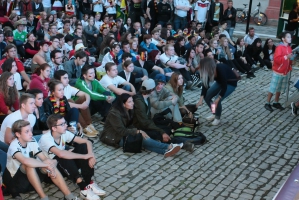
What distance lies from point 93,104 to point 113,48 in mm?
2364

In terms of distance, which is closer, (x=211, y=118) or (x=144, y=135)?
(x=144, y=135)

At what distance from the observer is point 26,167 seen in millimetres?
5773

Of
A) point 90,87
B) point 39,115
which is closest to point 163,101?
point 90,87

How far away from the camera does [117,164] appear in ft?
23.7

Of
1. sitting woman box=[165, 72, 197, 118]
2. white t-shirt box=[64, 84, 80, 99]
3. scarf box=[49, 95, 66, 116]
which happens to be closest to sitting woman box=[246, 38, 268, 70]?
sitting woman box=[165, 72, 197, 118]

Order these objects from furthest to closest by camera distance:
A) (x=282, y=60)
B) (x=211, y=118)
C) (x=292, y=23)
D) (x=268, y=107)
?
(x=292, y=23)
(x=268, y=107)
(x=282, y=60)
(x=211, y=118)

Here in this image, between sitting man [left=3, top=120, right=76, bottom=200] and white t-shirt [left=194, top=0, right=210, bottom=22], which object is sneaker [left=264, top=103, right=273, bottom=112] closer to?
sitting man [left=3, top=120, right=76, bottom=200]

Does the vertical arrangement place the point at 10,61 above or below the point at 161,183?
above

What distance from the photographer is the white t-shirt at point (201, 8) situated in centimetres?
1741

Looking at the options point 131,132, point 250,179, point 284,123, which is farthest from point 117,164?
point 284,123

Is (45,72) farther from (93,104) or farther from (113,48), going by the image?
(113,48)

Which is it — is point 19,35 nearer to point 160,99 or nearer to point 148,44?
point 148,44

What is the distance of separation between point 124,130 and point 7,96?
1.81 meters

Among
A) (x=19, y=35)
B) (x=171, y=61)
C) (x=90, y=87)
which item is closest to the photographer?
(x=90, y=87)
